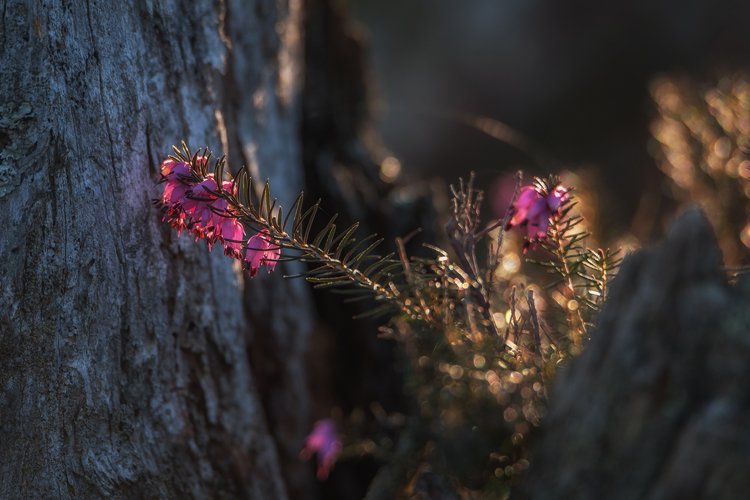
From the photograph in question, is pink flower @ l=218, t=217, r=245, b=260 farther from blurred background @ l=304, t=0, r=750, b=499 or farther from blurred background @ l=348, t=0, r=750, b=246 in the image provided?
blurred background @ l=348, t=0, r=750, b=246

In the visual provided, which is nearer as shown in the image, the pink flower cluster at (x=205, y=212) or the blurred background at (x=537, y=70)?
the pink flower cluster at (x=205, y=212)

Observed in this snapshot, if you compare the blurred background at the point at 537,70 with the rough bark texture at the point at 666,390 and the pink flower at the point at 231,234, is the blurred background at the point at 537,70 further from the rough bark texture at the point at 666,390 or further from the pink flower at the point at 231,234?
the rough bark texture at the point at 666,390

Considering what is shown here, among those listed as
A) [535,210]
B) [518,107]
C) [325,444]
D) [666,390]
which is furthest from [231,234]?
[518,107]

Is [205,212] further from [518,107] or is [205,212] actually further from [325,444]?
[518,107]

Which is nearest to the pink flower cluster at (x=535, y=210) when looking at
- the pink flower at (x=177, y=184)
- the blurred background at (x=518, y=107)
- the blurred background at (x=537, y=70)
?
the pink flower at (x=177, y=184)

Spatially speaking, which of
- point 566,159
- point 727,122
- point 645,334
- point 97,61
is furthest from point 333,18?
point 566,159

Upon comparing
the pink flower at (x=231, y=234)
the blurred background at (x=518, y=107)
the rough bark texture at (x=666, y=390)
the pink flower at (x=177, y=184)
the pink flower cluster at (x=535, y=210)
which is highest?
the blurred background at (x=518, y=107)
